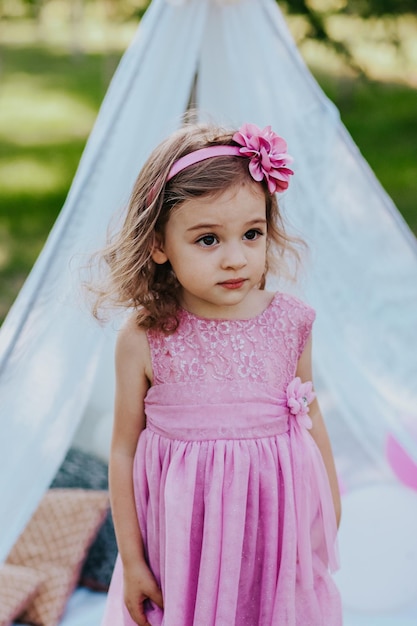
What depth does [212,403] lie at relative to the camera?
1.82 m

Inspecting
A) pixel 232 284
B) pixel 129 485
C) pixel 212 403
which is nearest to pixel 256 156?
pixel 232 284

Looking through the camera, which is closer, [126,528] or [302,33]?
[126,528]

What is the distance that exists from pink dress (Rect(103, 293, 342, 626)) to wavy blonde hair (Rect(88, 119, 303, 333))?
0.22 ft

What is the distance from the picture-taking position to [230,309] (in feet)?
Answer: 6.13

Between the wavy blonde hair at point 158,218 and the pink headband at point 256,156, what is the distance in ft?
0.04

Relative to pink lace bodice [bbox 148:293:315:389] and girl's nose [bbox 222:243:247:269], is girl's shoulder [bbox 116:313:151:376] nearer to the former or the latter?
pink lace bodice [bbox 148:293:315:389]

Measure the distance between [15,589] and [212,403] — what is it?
105 centimetres

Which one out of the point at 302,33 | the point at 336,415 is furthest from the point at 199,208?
the point at 302,33

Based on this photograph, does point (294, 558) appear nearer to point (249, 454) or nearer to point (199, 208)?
point (249, 454)

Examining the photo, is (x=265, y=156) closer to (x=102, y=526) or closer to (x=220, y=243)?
(x=220, y=243)

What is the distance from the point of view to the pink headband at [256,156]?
1758 mm

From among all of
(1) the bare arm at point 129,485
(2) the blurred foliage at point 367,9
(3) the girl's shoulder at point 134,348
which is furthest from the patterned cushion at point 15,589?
(2) the blurred foliage at point 367,9

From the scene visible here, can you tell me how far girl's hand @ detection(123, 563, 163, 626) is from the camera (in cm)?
190

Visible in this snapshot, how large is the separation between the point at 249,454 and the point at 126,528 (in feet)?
1.09
